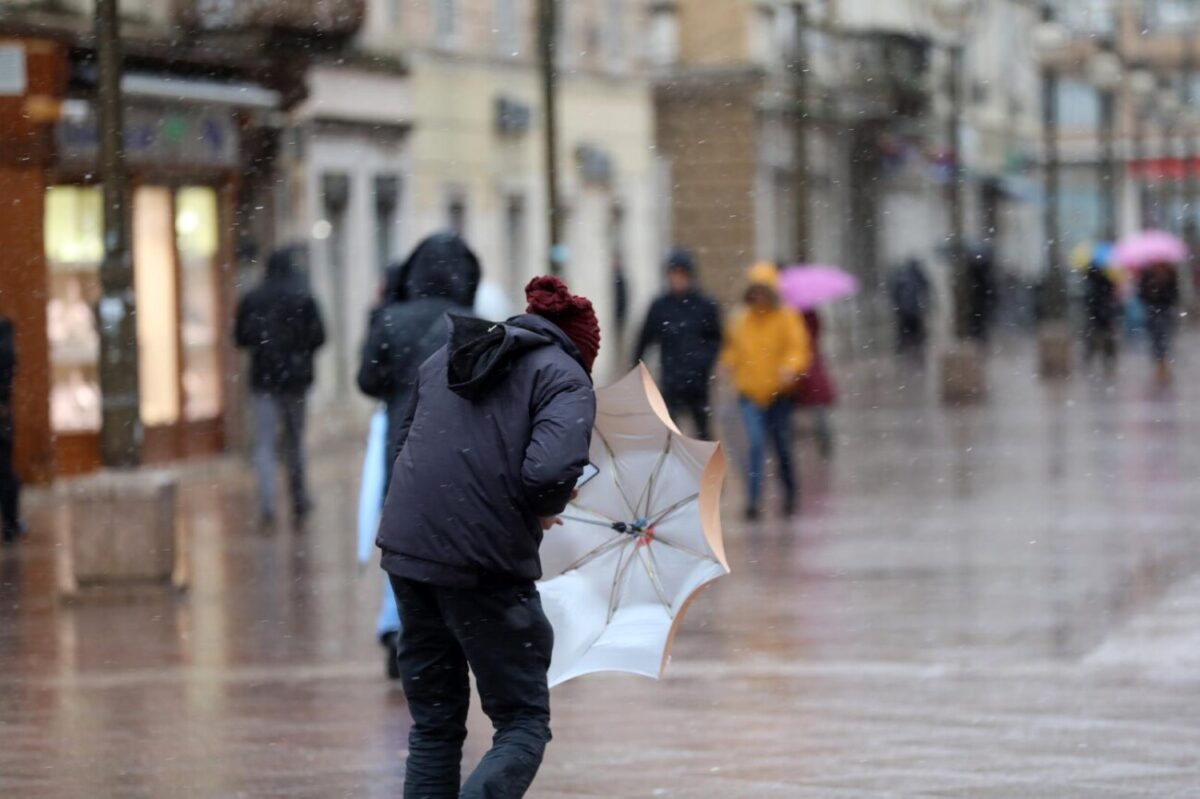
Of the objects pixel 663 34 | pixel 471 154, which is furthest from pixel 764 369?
pixel 663 34

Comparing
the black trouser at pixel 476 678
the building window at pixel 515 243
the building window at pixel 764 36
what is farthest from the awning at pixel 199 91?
the building window at pixel 764 36

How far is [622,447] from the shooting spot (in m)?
7.24

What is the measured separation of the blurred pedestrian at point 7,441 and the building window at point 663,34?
86.7ft

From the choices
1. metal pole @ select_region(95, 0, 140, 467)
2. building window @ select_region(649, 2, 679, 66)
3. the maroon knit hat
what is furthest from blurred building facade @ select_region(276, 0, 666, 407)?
the maroon knit hat

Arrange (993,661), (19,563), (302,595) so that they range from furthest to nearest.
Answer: (19,563), (302,595), (993,661)

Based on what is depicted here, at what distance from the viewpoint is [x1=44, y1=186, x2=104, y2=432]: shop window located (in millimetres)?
21938

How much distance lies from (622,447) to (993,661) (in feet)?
12.4

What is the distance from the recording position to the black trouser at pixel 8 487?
15930 millimetres

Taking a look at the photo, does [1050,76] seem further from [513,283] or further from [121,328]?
[121,328]

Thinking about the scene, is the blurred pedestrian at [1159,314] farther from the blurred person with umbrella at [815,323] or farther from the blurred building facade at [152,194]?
the blurred building facade at [152,194]

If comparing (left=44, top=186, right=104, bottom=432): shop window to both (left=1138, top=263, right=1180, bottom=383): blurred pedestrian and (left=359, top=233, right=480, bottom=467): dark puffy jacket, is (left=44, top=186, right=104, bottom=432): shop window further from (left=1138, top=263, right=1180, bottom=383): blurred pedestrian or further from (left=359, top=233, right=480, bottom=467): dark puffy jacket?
(left=1138, top=263, right=1180, bottom=383): blurred pedestrian

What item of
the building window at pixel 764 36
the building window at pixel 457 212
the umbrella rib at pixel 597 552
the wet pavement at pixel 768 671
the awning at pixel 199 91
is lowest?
the wet pavement at pixel 768 671

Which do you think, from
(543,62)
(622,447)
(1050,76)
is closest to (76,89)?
(543,62)

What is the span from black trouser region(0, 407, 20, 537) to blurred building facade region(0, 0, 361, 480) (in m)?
4.44
